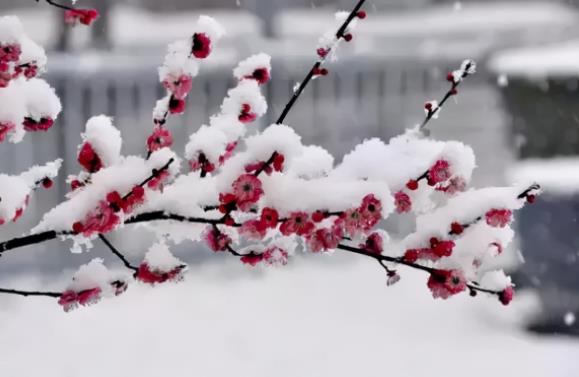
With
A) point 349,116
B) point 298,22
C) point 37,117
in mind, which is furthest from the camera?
point 298,22

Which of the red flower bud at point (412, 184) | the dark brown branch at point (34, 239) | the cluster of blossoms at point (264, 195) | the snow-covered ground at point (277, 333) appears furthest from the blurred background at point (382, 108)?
the dark brown branch at point (34, 239)

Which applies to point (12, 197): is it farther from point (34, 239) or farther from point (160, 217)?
point (160, 217)

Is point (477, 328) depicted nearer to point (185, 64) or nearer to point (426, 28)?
point (185, 64)

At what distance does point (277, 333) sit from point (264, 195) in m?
3.07

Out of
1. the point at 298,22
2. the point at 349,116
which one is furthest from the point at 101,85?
the point at 298,22

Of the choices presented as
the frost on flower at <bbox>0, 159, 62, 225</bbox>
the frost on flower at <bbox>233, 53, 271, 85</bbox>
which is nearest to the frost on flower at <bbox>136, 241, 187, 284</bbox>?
the frost on flower at <bbox>0, 159, 62, 225</bbox>

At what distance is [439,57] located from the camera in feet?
20.2

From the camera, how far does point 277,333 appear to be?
4.66 meters

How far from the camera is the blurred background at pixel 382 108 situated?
4.72m

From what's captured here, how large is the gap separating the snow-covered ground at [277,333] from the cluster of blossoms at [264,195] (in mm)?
2319

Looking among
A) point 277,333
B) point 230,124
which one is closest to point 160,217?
point 230,124

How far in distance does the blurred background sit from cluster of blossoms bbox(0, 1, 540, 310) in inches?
110

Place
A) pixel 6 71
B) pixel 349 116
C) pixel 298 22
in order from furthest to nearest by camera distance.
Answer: pixel 298 22 → pixel 349 116 → pixel 6 71

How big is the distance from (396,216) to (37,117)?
483cm
